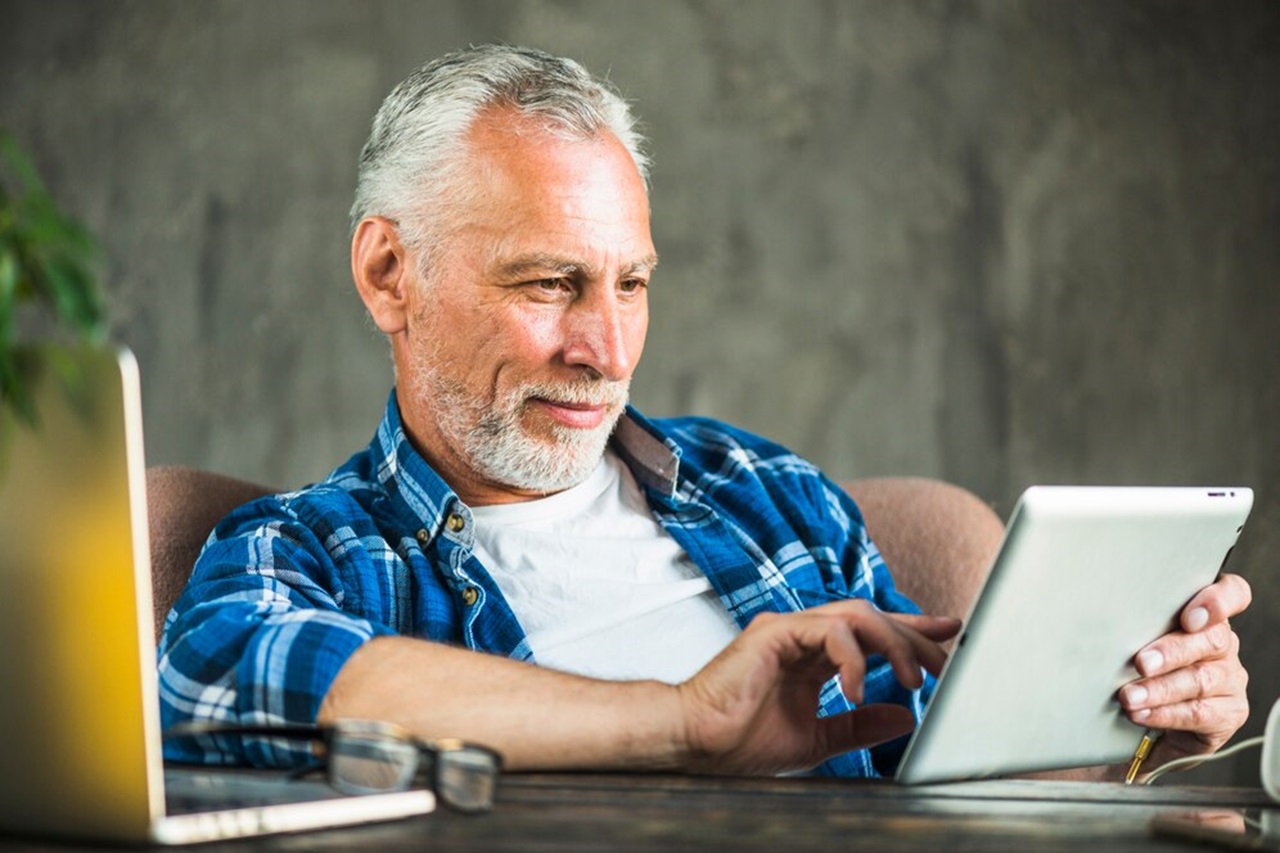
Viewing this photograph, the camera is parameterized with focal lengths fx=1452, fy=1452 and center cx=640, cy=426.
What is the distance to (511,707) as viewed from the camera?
1134 millimetres

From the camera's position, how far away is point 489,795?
91cm

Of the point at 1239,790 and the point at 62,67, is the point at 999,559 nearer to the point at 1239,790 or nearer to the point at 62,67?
the point at 1239,790

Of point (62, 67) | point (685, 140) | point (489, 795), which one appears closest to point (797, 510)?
point (489, 795)

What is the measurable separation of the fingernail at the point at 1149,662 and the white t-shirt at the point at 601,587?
514 millimetres

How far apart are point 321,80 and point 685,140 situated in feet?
2.59

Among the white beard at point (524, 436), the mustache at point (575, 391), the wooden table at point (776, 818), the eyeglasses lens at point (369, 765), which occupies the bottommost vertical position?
the wooden table at point (776, 818)

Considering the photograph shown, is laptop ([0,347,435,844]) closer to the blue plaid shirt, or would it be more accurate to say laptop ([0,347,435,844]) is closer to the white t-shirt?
the blue plaid shirt

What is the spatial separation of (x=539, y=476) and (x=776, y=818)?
2.90 ft

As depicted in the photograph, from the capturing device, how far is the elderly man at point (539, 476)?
5.06 ft

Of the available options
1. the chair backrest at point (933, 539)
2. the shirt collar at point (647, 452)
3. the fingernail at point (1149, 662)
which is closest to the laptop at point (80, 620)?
the fingernail at point (1149, 662)

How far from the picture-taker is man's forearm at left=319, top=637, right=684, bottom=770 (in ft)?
3.69

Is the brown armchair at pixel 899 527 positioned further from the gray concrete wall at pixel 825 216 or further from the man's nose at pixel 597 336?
the gray concrete wall at pixel 825 216

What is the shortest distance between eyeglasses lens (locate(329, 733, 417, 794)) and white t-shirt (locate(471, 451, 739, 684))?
2.14ft

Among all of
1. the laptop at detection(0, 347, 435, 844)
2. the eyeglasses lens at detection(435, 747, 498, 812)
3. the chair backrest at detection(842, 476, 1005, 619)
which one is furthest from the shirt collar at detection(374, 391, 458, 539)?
the laptop at detection(0, 347, 435, 844)
